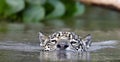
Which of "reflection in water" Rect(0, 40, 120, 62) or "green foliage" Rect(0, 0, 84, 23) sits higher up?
"green foliage" Rect(0, 0, 84, 23)

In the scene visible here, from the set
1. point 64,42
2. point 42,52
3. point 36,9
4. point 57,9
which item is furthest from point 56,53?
point 57,9

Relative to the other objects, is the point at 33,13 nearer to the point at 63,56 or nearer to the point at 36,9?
the point at 36,9

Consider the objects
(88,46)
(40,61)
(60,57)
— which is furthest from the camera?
(88,46)

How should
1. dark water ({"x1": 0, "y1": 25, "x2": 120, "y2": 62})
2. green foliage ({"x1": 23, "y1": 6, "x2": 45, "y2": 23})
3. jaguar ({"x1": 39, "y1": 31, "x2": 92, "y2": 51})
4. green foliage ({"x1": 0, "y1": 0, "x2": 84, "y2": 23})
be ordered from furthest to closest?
green foliage ({"x1": 23, "y1": 6, "x2": 45, "y2": 23})
green foliage ({"x1": 0, "y1": 0, "x2": 84, "y2": 23})
jaguar ({"x1": 39, "y1": 31, "x2": 92, "y2": 51})
dark water ({"x1": 0, "y1": 25, "x2": 120, "y2": 62})

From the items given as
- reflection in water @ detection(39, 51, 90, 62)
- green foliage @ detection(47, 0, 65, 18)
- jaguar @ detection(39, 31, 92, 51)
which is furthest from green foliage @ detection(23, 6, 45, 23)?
reflection in water @ detection(39, 51, 90, 62)

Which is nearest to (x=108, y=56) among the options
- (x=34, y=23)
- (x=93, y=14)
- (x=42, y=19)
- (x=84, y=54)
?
(x=84, y=54)

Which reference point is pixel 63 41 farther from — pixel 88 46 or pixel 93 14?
pixel 93 14

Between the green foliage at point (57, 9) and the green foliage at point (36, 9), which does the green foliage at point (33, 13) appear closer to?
the green foliage at point (36, 9)

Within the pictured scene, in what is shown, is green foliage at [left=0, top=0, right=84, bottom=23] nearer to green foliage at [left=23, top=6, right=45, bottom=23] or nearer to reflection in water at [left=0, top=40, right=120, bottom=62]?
green foliage at [left=23, top=6, right=45, bottom=23]
